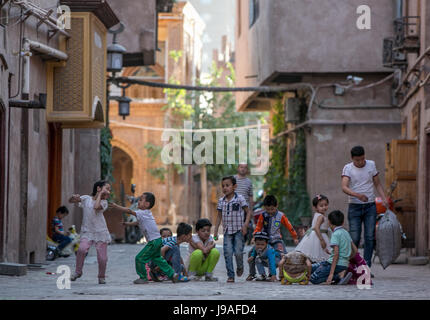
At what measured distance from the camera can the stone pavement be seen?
10.5 m

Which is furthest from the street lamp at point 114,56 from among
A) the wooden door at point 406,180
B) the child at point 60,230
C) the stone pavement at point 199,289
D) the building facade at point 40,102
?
the stone pavement at point 199,289

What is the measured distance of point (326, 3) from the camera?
26.4m

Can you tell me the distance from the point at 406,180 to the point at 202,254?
724 centimetres

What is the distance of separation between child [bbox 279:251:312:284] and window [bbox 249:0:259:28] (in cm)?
1821

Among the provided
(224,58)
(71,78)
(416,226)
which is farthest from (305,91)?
(224,58)

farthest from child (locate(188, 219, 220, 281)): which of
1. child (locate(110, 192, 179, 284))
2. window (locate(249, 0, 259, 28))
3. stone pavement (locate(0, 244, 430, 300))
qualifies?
window (locate(249, 0, 259, 28))

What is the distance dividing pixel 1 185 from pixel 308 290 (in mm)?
5213

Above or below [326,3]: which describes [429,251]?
below

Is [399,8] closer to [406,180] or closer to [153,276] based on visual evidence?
[406,180]

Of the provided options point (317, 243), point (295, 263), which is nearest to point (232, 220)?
point (317, 243)

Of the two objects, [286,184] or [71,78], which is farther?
→ [286,184]

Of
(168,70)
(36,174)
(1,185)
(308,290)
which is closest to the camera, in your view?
(308,290)
